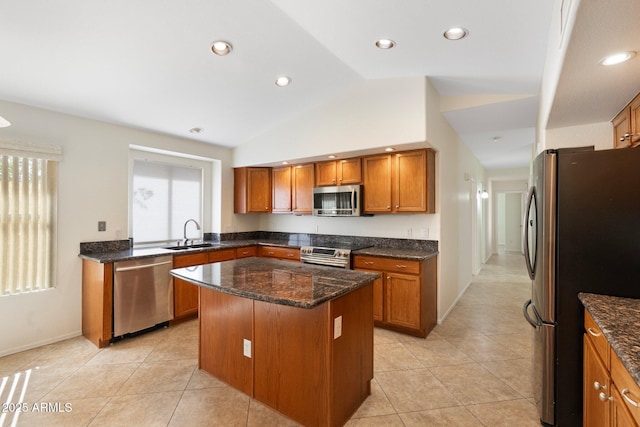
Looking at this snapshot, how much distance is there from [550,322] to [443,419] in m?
0.95

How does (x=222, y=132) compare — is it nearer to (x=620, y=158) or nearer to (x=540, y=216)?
(x=540, y=216)

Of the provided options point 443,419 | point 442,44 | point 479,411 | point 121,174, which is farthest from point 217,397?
point 442,44

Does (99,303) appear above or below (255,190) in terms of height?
below

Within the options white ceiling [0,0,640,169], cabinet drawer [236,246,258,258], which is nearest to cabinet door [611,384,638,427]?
white ceiling [0,0,640,169]

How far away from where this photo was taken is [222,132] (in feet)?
14.5

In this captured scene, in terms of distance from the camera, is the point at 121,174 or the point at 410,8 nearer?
the point at 410,8

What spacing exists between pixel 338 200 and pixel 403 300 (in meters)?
1.55

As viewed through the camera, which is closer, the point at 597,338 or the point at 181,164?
the point at 597,338

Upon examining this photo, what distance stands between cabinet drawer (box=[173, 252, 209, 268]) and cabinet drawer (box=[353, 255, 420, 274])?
2.02m

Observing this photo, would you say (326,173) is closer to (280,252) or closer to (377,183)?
(377,183)

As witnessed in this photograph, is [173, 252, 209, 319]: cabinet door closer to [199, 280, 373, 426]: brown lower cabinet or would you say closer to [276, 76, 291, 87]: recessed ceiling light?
[199, 280, 373, 426]: brown lower cabinet

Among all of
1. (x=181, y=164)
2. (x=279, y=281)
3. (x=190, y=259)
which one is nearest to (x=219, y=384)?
(x=279, y=281)

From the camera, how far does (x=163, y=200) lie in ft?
14.6

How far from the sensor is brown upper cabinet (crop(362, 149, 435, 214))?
3482 millimetres
